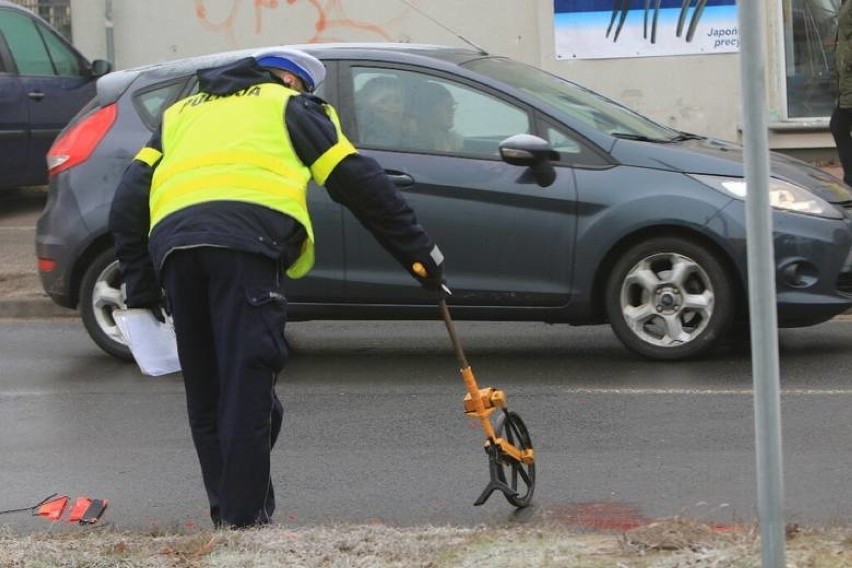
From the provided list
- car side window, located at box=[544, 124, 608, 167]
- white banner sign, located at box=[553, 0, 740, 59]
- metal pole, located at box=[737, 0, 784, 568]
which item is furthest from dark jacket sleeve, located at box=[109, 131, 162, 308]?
white banner sign, located at box=[553, 0, 740, 59]

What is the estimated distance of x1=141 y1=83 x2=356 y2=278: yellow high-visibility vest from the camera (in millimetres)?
4254

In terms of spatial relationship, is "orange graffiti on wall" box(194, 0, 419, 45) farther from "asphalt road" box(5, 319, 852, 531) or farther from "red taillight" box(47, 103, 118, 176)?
"red taillight" box(47, 103, 118, 176)

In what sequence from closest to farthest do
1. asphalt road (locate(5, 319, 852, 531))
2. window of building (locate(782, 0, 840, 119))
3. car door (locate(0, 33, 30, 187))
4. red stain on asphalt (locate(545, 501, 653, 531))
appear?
red stain on asphalt (locate(545, 501, 653, 531)) → asphalt road (locate(5, 319, 852, 531)) → car door (locate(0, 33, 30, 187)) → window of building (locate(782, 0, 840, 119))

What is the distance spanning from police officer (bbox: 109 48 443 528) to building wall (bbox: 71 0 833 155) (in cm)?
1012

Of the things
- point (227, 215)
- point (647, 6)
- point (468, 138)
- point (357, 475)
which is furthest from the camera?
point (647, 6)

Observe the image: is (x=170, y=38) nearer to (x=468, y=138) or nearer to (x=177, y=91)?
(x=177, y=91)

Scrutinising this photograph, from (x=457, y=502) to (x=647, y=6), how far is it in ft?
32.2

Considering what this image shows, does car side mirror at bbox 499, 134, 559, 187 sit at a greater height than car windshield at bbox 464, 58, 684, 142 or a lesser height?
lesser

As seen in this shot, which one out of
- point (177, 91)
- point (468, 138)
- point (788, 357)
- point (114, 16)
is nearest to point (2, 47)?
point (114, 16)

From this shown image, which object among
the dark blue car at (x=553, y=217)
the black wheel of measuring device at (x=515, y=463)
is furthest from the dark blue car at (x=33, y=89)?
the black wheel of measuring device at (x=515, y=463)

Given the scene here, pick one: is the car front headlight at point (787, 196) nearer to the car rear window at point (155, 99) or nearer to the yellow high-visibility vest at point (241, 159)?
the car rear window at point (155, 99)

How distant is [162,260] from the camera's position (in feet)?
14.2

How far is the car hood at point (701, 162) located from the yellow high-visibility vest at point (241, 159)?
3389mm

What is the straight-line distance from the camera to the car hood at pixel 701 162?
7.47 m
